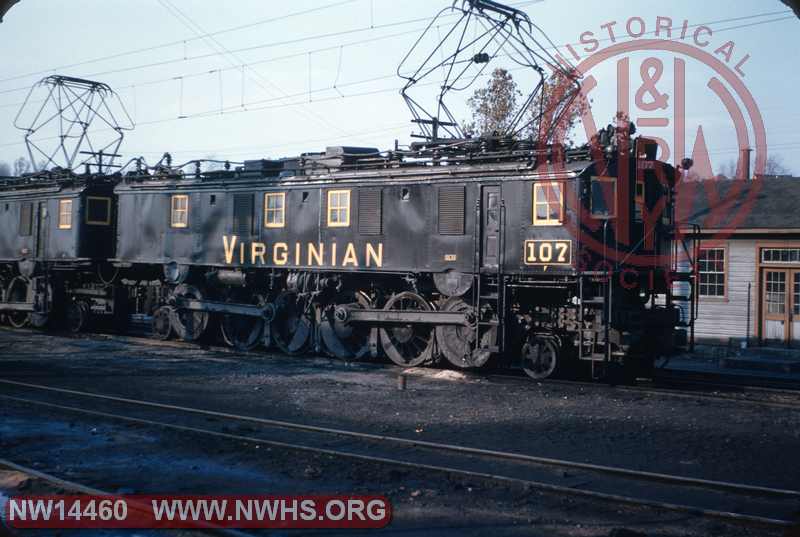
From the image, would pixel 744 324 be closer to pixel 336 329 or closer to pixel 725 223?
pixel 725 223

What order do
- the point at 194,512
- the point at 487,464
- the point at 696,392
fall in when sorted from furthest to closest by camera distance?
1. the point at 696,392
2. the point at 487,464
3. the point at 194,512

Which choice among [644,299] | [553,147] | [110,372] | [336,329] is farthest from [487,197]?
[110,372]

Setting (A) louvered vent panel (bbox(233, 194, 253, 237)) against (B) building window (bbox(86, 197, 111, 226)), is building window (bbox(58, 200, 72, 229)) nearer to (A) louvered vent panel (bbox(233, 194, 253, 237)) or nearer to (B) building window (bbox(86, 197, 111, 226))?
(B) building window (bbox(86, 197, 111, 226))

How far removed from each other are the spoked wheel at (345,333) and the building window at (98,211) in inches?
343

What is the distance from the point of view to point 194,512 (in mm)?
6809

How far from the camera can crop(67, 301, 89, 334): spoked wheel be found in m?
22.9

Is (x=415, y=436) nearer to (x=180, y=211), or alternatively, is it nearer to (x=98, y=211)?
(x=180, y=211)

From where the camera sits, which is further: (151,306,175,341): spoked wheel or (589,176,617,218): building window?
(151,306,175,341): spoked wheel

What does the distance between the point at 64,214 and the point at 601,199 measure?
16.1 m

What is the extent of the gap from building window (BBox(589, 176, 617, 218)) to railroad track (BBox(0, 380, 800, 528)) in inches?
252

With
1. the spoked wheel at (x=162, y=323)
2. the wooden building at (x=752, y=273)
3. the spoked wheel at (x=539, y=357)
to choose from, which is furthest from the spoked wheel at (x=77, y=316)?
the wooden building at (x=752, y=273)

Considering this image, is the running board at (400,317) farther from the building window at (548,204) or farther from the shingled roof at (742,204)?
the shingled roof at (742,204)

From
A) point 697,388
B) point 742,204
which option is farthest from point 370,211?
point 742,204

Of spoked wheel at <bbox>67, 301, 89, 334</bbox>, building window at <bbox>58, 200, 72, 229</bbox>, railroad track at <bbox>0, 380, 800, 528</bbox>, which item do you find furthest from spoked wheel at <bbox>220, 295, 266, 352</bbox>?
railroad track at <bbox>0, 380, 800, 528</bbox>
